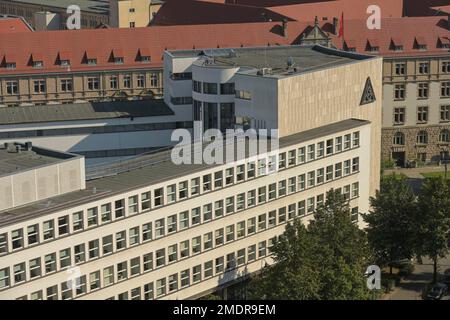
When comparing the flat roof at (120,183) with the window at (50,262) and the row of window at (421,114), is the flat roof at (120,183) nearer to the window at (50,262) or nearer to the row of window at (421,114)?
the window at (50,262)

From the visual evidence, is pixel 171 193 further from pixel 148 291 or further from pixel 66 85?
pixel 66 85

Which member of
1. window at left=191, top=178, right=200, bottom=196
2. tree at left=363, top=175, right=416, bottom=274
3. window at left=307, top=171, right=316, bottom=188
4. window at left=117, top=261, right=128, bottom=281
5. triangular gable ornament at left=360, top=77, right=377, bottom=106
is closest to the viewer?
window at left=117, top=261, right=128, bottom=281

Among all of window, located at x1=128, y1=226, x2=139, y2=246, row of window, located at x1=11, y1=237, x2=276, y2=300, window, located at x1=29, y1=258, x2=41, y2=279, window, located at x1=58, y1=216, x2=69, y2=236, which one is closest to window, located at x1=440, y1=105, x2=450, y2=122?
row of window, located at x1=11, y1=237, x2=276, y2=300

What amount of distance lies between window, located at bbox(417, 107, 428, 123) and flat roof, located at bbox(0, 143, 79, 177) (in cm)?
8121

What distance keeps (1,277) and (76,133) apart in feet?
132

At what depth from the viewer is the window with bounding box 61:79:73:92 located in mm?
150625

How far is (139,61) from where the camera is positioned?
153 meters

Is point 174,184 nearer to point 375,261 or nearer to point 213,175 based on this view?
point 213,175

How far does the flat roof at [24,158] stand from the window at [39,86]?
202 ft

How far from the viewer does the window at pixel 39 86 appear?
14950cm

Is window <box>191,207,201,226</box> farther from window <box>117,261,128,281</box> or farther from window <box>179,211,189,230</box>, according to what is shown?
window <box>117,261,128,281</box>

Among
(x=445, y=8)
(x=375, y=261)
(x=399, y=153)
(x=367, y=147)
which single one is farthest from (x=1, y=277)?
(x=445, y=8)

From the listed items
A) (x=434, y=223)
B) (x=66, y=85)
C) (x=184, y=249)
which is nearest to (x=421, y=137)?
(x=66, y=85)

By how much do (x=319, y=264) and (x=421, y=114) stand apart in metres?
75.2
